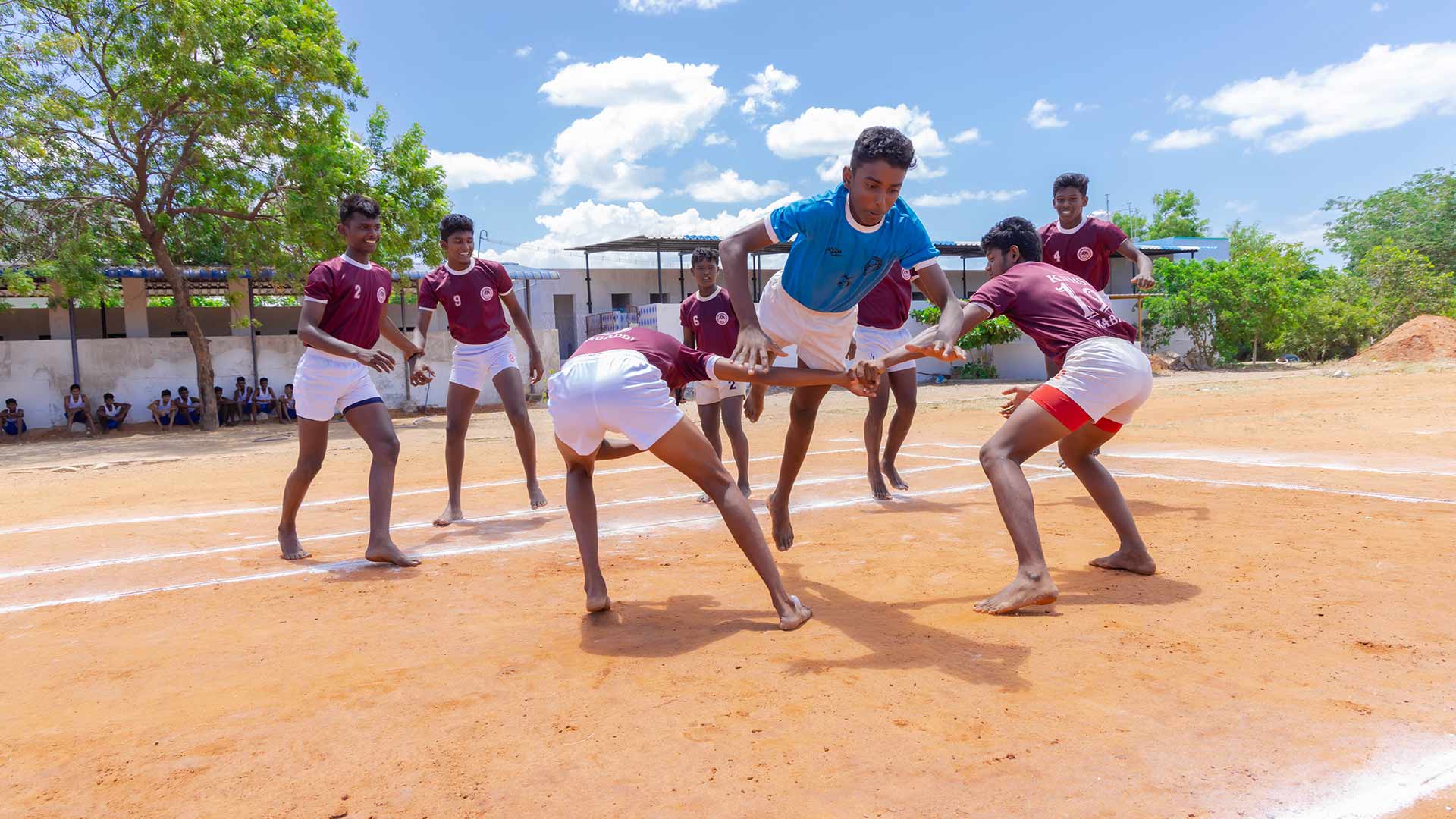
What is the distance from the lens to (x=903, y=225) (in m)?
4.17

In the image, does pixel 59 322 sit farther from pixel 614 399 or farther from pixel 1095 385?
pixel 1095 385

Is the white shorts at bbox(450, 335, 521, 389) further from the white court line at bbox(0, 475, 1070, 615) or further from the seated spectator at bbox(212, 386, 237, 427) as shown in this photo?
the seated spectator at bbox(212, 386, 237, 427)

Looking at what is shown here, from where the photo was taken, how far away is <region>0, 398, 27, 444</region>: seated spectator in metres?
16.8

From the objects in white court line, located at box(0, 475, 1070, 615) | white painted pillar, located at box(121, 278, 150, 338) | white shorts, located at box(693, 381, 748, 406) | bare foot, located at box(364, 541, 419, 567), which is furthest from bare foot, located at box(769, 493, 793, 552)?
white painted pillar, located at box(121, 278, 150, 338)

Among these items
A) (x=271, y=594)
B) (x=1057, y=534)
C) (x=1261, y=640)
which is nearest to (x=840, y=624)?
(x=1261, y=640)

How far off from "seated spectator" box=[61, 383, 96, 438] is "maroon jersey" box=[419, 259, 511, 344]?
14.5 metres

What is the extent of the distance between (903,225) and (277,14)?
17.3 m

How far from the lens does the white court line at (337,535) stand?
5.11 metres

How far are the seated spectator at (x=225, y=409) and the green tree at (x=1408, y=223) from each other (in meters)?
38.9

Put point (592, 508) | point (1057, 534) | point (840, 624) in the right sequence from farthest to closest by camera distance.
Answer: point (1057, 534) < point (592, 508) < point (840, 624)

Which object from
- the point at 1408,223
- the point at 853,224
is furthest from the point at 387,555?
the point at 1408,223

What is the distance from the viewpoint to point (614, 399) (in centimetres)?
351

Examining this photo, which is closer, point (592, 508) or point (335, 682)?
point (335, 682)

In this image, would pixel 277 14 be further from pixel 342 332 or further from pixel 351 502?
pixel 342 332
